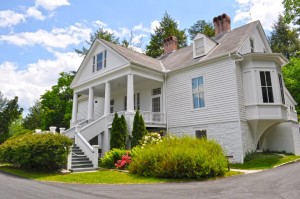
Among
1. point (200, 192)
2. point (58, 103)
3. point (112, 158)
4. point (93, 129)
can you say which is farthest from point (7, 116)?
point (200, 192)

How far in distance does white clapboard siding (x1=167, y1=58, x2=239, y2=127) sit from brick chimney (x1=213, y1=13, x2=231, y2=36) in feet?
23.5

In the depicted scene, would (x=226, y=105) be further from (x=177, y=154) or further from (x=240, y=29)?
(x=240, y=29)

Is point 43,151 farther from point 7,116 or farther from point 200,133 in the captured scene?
point 7,116

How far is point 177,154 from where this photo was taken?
34.7ft

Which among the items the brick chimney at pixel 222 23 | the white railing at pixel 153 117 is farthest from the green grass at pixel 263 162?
the brick chimney at pixel 222 23

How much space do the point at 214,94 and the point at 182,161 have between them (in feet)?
23.5

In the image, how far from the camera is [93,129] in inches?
689

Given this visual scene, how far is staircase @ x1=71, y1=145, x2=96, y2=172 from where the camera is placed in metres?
13.6

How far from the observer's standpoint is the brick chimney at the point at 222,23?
22344 millimetres

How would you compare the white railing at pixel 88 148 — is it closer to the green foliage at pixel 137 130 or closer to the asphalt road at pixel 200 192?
the green foliage at pixel 137 130

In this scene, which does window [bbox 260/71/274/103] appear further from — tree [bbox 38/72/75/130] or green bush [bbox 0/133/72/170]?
tree [bbox 38/72/75/130]

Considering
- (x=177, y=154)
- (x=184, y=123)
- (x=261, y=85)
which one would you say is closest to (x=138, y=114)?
(x=184, y=123)

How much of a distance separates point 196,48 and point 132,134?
8.26m

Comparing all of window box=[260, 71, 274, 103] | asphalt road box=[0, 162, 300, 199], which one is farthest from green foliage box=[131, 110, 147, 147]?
window box=[260, 71, 274, 103]
